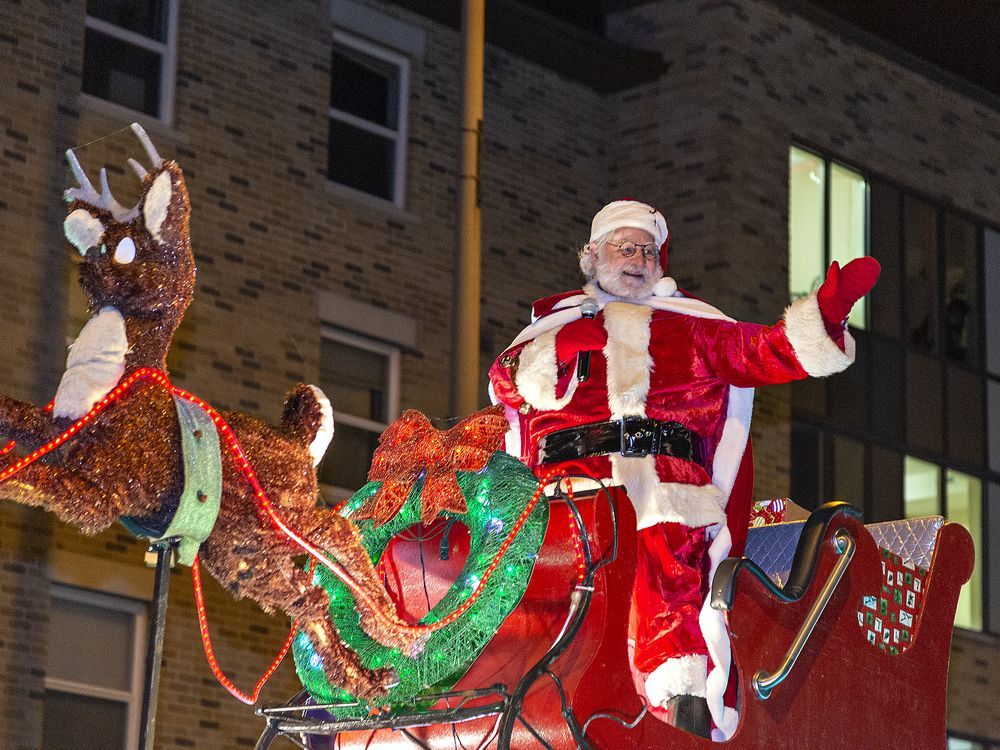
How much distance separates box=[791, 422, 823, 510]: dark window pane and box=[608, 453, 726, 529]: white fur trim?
12.8 meters

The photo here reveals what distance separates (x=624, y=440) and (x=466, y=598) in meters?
0.85

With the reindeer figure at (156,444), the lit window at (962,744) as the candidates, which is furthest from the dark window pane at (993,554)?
the reindeer figure at (156,444)

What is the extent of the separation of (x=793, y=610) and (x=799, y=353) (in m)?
1.08

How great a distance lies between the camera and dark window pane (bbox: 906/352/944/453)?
68.1 ft

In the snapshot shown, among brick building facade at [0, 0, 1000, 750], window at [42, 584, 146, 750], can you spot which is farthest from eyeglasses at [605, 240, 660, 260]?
window at [42, 584, 146, 750]

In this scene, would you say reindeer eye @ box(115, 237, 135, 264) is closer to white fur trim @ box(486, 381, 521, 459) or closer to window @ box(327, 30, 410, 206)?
white fur trim @ box(486, 381, 521, 459)

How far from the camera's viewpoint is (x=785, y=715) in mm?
7121

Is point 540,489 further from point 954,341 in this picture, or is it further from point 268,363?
point 954,341

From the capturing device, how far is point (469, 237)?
12883mm

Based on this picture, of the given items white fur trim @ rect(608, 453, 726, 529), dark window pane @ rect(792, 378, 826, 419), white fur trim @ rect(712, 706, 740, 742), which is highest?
dark window pane @ rect(792, 378, 826, 419)

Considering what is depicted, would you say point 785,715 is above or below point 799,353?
below

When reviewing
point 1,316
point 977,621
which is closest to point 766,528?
point 1,316

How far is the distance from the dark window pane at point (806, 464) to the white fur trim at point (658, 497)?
42.0 ft

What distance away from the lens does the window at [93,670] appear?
47.3 ft
